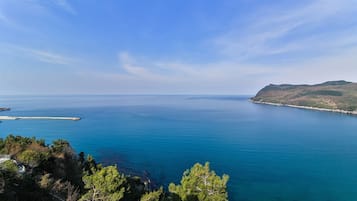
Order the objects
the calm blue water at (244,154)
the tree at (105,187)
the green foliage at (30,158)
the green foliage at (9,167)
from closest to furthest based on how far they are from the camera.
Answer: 1. the tree at (105,187)
2. the green foliage at (9,167)
3. the green foliage at (30,158)
4. the calm blue water at (244,154)

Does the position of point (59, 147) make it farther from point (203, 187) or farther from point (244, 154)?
point (244, 154)

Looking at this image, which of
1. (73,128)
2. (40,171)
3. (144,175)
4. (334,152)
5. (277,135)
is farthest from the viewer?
(73,128)

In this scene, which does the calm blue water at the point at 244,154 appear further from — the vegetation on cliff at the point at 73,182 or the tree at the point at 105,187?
the tree at the point at 105,187

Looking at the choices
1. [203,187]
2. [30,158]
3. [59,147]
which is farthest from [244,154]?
[30,158]

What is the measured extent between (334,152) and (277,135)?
16776 mm

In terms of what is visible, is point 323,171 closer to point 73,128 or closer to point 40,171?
point 40,171

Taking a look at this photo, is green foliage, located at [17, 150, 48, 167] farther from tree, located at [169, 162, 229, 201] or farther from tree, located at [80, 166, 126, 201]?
tree, located at [169, 162, 229, 201]

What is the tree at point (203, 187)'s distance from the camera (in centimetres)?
1617

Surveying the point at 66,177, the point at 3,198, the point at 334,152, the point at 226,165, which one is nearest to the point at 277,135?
the point at 334,152

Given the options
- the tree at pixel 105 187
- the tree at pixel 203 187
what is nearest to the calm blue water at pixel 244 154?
the tree at pixel 203 187

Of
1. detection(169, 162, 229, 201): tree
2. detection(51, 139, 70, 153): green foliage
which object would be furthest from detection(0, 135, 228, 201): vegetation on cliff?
detection(51, 139, 70, 153): green foliage

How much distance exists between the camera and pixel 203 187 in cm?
1659

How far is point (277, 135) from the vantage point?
6350 cm

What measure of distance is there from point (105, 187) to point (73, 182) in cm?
658
